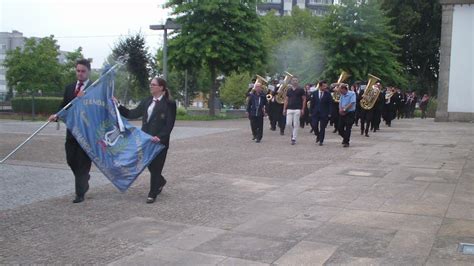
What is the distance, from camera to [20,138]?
1639 cm

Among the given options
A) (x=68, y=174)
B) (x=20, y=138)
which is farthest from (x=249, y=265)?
(x=20, y=138)

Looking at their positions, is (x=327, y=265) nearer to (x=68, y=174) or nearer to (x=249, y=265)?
(x=249, y=265)

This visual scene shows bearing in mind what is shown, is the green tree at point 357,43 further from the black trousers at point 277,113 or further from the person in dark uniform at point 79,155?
the person in dark uniform at point 79,155

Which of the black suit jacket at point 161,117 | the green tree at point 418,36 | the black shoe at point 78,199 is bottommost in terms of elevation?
the black shoe at point 78,199

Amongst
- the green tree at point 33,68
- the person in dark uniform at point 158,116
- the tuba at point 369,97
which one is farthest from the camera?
the green tree at point 33,68

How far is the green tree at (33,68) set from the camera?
124ft

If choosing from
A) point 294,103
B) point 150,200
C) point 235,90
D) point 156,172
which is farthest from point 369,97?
point 235,90

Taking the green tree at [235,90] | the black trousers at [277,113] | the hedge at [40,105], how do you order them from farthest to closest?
the green tree at [235,90] < the hedge at [40,105] < the black trousers at [277,113]

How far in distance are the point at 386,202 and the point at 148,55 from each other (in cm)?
3170

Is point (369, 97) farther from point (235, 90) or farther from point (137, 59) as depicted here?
point (235, 90)

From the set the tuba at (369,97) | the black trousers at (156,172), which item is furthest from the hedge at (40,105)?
the black trousers at (156,172)

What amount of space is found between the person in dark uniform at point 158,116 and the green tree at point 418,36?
33323 mm

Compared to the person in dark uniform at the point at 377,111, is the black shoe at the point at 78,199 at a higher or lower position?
lower

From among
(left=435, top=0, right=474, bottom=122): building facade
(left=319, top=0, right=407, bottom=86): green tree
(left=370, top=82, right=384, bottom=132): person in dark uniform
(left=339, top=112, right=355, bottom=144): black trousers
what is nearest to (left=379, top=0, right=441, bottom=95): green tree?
(left=319, top=0, right=407, bottom=86): green tree
